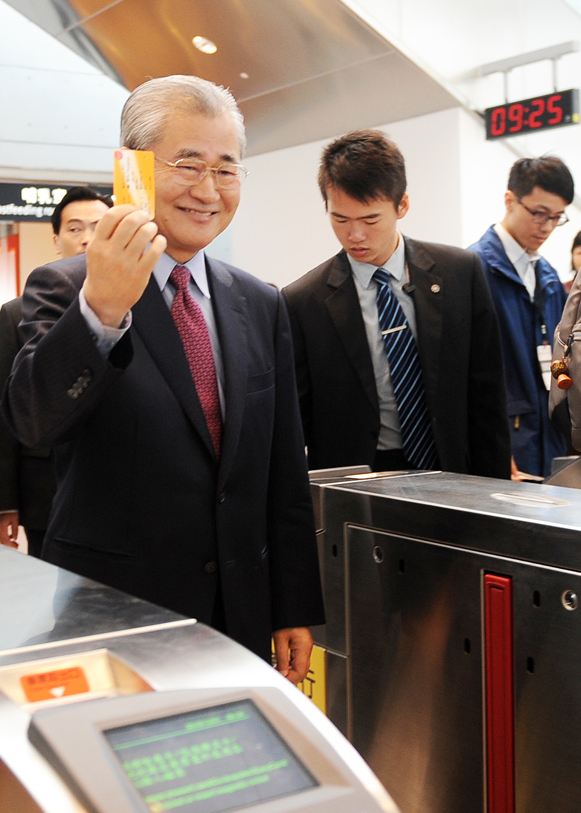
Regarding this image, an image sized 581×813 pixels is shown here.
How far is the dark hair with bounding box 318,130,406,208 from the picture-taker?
2.27 meters

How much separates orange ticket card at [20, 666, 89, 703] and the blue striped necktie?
58.4 inches

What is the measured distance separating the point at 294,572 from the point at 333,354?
2.58 ft

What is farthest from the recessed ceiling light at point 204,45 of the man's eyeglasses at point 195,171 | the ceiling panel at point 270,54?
the man's eyeglasses at point 195,171

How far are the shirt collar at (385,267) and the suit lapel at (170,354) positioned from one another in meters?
0.99

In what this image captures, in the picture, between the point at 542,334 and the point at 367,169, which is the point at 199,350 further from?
the point at 542,334

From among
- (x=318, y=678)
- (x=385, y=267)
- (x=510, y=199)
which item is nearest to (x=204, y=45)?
(x=510, y=199)

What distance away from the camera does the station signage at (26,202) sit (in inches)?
242

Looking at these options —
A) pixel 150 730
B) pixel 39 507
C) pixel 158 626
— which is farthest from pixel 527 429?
pixel 150 730

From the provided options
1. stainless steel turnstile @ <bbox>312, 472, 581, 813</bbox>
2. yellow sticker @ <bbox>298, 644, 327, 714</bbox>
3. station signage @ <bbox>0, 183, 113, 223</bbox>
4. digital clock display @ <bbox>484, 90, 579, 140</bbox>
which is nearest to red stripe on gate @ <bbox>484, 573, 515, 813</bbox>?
stainless steel turnstile @ <bbox>312, 472, 581, 813</bbox>

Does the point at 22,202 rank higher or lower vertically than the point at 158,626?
higher

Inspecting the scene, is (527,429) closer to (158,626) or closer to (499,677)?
(499,677)

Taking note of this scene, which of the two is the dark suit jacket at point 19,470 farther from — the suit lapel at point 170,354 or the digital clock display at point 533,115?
the digital clock display at point 533,115

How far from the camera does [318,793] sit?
0.64 metres

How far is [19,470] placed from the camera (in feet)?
9.26
